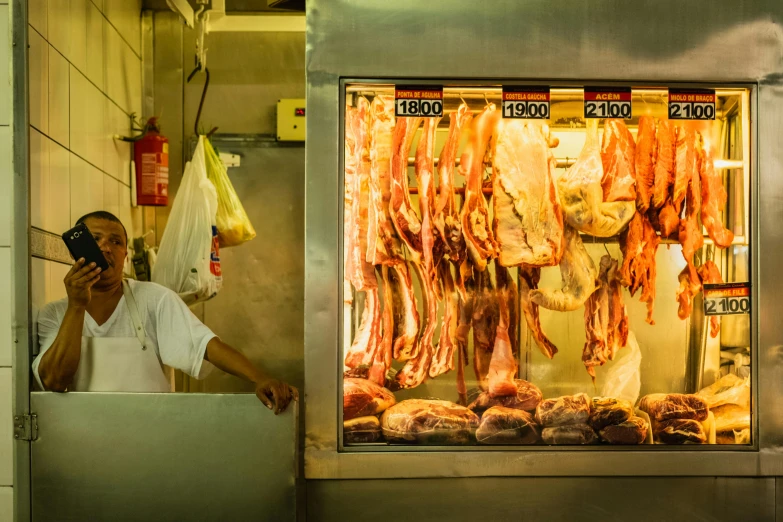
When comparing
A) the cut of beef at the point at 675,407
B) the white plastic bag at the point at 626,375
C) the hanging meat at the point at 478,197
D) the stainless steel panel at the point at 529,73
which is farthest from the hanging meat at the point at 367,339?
the cut of beef at the point at 675,407

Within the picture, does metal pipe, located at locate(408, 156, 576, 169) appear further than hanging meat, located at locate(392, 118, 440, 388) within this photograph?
Yes

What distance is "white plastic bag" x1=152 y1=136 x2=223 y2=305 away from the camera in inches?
154

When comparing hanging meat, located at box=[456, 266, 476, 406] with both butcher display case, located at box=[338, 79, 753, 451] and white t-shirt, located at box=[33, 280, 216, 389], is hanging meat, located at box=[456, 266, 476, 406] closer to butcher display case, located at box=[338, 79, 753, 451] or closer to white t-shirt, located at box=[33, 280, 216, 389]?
butcher display case, located at box=[338, 79, 753, 451]

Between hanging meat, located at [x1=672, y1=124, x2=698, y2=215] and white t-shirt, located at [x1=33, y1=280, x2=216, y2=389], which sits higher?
hanging meat, located at [x1=672, y1=124, x2=698, y2=215]

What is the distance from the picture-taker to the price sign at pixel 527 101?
314 cm

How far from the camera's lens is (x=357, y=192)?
126 inches

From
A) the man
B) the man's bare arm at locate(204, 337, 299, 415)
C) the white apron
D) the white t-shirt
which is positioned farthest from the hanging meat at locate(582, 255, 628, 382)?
the white apron

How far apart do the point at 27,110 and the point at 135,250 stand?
1496 millimetres

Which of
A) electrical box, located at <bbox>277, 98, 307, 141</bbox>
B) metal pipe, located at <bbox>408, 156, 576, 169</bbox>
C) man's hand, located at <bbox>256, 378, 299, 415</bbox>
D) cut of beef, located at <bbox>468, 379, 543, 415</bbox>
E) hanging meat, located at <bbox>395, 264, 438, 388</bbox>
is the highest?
electrical box, located at <bbox>277, 98, 307, 141</bbox>

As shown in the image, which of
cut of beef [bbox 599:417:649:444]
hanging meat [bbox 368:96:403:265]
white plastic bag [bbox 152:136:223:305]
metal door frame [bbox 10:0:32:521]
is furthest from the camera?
white plastic bag [bbox 152:136:223:305]

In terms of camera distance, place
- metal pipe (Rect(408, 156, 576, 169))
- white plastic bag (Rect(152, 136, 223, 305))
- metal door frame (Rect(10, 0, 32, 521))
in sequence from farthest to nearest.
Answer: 1. white plastic bag (Rect(152, 136, 223, 305))
2. metal pipe (Rect(408, 156, 576, 169))
3. metal door frame (Rect(10, 0, 32, 521))

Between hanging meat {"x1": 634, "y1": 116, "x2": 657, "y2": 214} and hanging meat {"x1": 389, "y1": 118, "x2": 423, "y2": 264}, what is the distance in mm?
848

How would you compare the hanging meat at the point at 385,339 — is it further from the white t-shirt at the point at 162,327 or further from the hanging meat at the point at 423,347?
the white t-shirt at the point at 162,327

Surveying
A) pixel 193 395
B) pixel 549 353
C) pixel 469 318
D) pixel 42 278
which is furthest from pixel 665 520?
pixel 42 278
